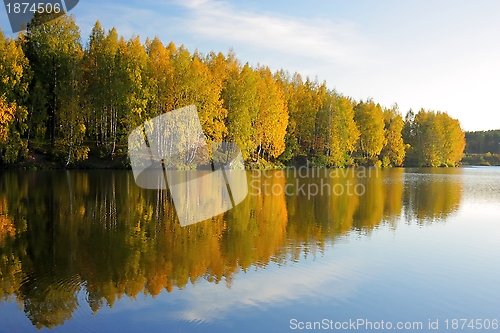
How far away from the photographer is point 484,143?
493 ft

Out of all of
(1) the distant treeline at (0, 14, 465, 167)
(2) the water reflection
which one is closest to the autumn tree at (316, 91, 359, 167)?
(1) the distant treeline at (0, 14, 465, 167)

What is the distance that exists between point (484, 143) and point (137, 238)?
15986 cm

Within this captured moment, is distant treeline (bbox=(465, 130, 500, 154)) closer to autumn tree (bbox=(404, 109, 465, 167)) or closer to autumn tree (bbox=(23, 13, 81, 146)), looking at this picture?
autumn tree (bbox=(404, 109, 465, 167))

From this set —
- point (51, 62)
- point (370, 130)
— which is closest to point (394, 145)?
point (370, 130)

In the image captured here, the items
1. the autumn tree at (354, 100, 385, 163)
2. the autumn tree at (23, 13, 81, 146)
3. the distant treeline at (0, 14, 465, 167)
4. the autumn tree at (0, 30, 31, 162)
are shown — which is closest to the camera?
the autumn tree at (0, 30, 31, 162)

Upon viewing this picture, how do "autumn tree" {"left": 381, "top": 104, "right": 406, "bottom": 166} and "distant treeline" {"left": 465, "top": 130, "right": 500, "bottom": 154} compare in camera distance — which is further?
"distant treeline" {"left": 465, "top": 130, "right": 500, "bottom": 154}

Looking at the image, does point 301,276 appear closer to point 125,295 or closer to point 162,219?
point 125,295

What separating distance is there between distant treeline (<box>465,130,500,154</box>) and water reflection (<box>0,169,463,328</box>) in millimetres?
141116

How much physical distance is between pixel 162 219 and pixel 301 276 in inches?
303

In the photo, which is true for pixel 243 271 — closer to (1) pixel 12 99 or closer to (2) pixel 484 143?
(1) pixel 12 99

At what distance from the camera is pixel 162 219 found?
15.8 meters

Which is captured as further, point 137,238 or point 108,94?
point 108,94

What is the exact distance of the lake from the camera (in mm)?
7117

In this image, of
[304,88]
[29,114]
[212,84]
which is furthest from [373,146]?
[29,114]
